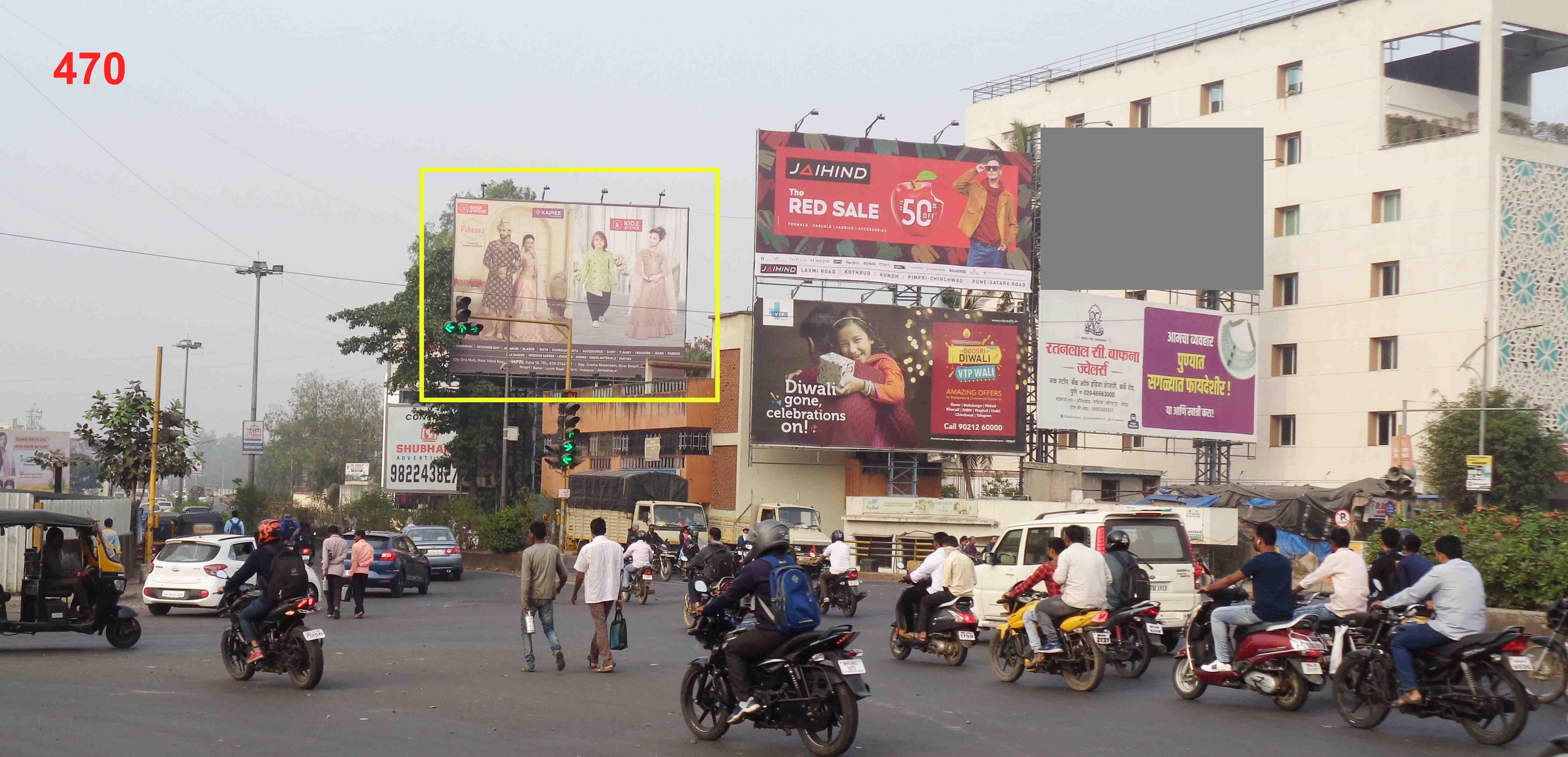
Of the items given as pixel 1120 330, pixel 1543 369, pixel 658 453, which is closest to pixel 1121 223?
pixel 1120 330

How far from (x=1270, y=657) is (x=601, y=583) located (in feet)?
22.2

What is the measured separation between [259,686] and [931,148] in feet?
123

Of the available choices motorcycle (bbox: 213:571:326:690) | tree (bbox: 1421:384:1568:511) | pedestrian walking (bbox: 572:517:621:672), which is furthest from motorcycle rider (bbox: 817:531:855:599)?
tree (bbox: 1421:384:1568:511)

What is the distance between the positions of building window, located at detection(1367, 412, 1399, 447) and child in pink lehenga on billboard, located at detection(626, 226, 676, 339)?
25667mm

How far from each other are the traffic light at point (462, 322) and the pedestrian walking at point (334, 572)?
544 centimetres

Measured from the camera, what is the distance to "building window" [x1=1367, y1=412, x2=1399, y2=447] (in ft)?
168

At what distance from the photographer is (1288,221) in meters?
55.1

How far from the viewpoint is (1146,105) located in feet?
197

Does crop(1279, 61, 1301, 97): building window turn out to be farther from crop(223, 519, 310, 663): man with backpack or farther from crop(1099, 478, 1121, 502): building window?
crop(223, 519, 310, 663): man with backpack

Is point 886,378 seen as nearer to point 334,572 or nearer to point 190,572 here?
point 334,572

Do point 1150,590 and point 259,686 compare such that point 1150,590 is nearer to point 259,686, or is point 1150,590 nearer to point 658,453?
point 259,686

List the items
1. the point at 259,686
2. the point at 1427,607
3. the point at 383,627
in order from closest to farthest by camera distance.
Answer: the point at 1427,607 < the point at 259,686 < the point at 383,627

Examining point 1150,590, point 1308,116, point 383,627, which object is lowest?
point 383,627

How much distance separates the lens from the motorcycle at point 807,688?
32.1 feet
